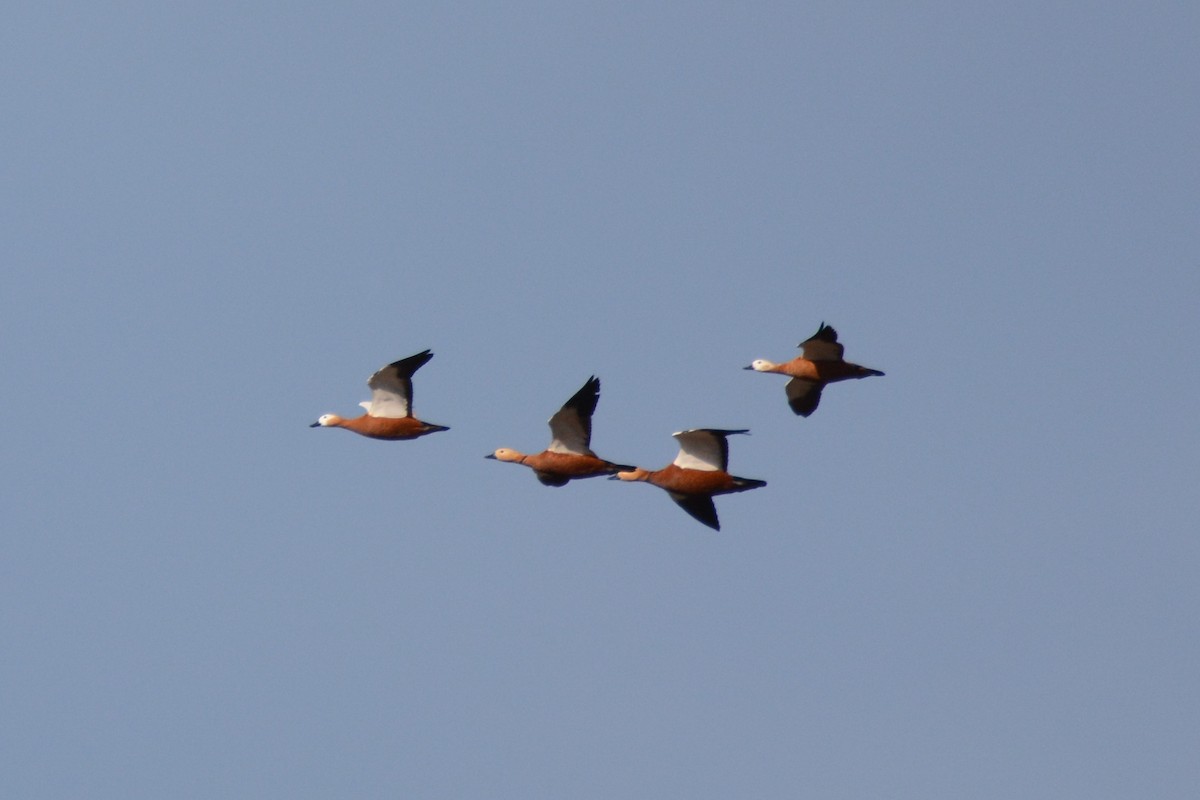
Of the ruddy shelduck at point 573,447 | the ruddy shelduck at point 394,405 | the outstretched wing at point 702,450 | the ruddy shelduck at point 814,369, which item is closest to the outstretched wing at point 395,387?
the ruddy shelduck at point 394,405

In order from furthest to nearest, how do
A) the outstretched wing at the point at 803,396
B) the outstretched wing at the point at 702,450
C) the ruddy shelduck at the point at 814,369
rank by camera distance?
the outstretched wing at the point at 803,396 < the ruddy shelduck at the point at 814,369 < the outstretched wing at the point at 702,450

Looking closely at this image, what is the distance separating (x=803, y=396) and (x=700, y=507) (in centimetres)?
508

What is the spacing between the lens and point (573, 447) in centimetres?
3434

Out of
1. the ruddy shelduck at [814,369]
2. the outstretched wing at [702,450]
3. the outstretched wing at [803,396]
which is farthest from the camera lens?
the outstretched wing at [803,396]

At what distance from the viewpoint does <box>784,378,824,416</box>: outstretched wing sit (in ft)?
127

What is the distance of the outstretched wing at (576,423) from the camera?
33875 millimetres

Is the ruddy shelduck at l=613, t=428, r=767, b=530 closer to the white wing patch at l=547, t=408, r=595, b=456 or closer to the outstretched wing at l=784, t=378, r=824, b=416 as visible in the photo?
the white wing patch at l=547, t=408, r=595, b=456

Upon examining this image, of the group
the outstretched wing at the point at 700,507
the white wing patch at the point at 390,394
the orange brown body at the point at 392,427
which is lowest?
the outstretched wing at the point at 700,507

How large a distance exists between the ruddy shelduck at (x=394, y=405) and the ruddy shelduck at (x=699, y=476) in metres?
3.86

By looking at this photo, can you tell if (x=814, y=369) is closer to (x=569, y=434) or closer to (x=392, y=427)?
(x=569, y=434)

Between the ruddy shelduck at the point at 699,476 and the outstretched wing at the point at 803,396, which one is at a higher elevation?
the outstretched wing at the point at 803,396

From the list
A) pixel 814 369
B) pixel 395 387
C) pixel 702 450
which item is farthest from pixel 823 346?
pixel 395 387

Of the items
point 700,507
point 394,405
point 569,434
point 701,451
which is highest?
point 394,405

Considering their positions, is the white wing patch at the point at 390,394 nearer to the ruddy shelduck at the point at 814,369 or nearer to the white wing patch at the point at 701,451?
the white wing patch at the point at 701,451
